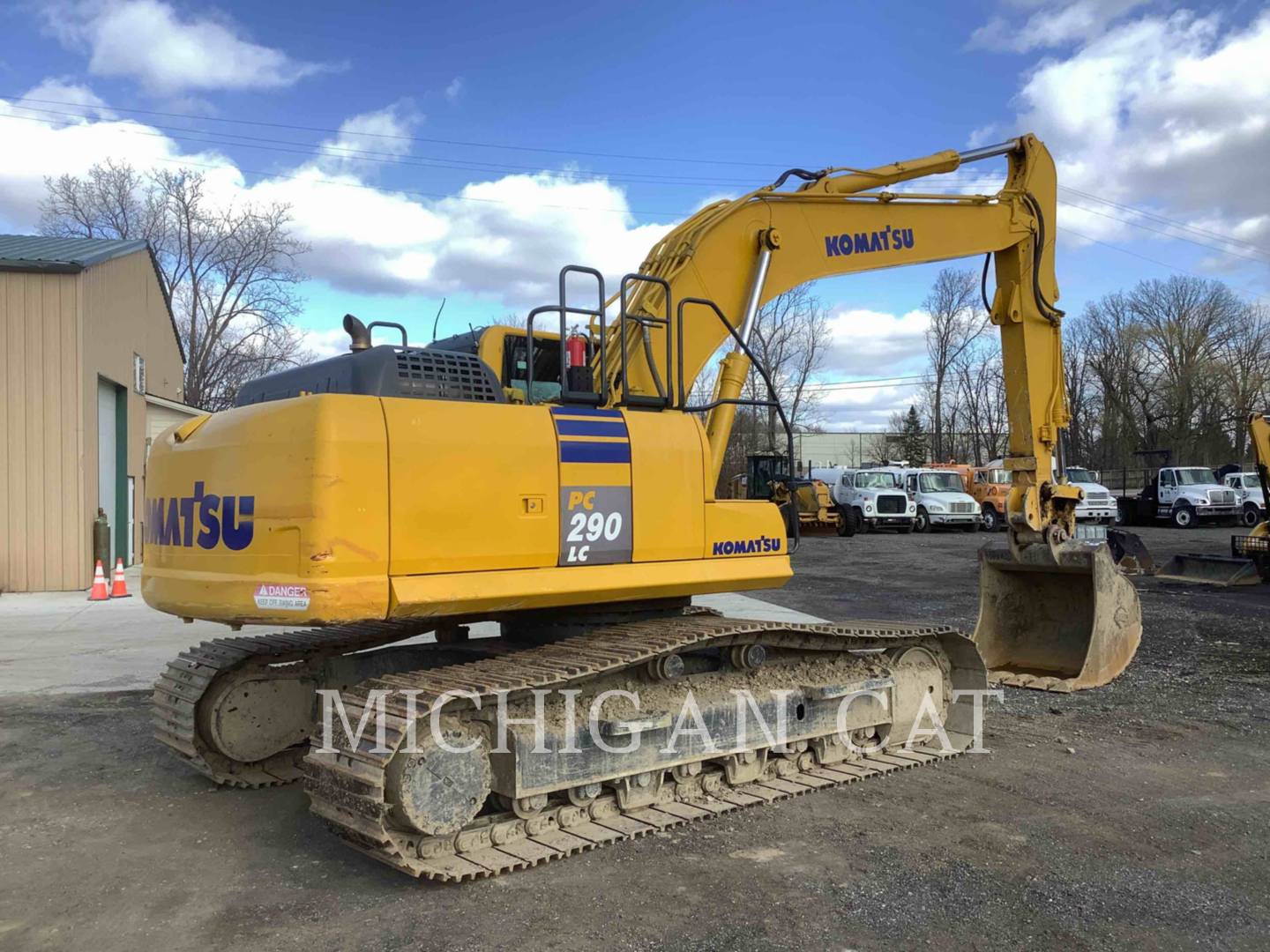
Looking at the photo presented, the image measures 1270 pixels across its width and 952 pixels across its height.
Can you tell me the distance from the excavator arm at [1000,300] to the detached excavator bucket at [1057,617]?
13mm

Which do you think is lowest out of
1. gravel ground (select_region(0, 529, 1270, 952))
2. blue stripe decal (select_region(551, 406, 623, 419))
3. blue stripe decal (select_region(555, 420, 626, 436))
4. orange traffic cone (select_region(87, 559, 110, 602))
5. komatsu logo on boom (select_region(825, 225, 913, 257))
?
Result: gravel ground (select_region(0, 529, 1270, 952))

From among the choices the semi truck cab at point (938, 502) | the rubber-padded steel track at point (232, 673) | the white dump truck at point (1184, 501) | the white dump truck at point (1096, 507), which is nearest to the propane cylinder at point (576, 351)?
the rubber-padded steel track at point (232, 673)

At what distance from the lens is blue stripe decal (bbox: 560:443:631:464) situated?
4871mm

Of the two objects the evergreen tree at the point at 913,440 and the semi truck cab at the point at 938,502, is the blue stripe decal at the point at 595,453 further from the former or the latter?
the evergreen tree at the point at 913,440

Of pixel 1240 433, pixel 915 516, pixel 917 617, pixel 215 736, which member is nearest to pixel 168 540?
pixel 215 736

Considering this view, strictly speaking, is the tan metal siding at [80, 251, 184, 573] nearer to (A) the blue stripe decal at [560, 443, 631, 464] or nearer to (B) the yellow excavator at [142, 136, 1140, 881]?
(B) the yellow excavator at [142, 136, 1140, 881]

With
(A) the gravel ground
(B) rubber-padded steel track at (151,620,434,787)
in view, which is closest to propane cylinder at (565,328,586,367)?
(B) rubber-padded steel track at (151,620,434,787)

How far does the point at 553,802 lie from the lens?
199 inches

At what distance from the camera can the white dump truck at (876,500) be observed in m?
32.2

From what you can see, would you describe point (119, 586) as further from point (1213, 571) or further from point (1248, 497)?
point (1248, 497)

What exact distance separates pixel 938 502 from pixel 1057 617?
82.9 ft

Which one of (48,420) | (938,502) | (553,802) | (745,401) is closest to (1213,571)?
(745,401)

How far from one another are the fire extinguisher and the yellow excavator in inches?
0.8

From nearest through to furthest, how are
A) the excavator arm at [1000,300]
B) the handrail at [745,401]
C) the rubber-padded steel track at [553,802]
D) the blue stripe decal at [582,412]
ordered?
the rubber-padded steel track at [553,802]
the blue stripe decal at [582,412]
the handrail at [745,401]
the excavator arm at [1000,300]
